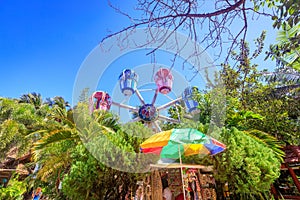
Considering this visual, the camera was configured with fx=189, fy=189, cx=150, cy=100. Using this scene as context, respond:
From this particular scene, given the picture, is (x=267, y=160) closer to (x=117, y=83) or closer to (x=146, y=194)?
(x=146, y=194)

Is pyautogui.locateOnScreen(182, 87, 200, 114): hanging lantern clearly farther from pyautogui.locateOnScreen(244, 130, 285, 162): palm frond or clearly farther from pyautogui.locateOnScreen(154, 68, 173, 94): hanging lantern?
pyautogui.locateOnScreen(244, 130, 285, 162): palm frond

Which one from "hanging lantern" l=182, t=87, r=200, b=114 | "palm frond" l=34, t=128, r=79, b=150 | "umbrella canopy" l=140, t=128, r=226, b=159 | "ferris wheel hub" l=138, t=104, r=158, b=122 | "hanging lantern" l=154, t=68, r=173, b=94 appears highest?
"hanging lantern" l=154, t=68, r=173, b=94

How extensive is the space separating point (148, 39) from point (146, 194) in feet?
11.9

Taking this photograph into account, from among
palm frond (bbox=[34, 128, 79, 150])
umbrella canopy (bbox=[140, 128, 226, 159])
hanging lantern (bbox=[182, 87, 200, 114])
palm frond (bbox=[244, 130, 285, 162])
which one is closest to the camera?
umbrella canopy (bbox=[140, 128, 226, 159])

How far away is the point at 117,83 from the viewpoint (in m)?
5.72

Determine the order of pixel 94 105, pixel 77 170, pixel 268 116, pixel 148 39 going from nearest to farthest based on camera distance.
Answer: pixel 148 39 < pixel 77 170 < pixel 94 105 < pixel 268 116

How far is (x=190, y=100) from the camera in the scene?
6141 millimetres

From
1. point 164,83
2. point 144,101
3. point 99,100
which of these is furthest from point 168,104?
point 99,100

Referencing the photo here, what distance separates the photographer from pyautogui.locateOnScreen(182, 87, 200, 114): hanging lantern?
5.99 metres

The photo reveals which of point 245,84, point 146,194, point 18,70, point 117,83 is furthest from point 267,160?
point 18,70

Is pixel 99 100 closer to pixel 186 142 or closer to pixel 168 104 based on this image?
pixel 168 104

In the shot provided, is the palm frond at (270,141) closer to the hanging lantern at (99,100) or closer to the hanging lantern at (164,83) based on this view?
the hanging lantern at (164,83)

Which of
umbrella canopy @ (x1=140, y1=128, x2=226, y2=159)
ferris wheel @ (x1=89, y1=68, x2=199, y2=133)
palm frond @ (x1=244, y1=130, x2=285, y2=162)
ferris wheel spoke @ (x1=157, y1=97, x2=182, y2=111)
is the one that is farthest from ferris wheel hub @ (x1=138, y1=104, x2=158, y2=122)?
palm frond @ (x1=244, y1=130, x2=285, y2=162)

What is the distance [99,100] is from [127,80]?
1.00 metres
